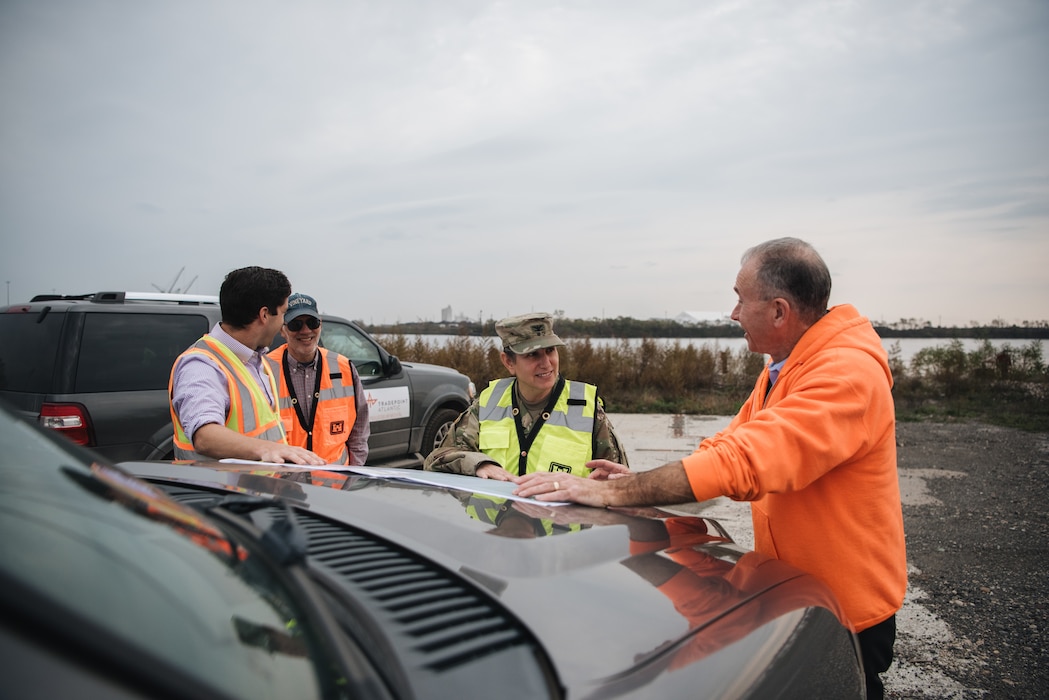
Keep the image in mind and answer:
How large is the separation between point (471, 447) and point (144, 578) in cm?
271

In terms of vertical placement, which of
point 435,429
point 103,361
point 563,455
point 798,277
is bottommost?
point 435,429

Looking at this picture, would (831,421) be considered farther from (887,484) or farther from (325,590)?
(325,590)

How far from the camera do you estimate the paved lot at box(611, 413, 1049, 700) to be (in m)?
3.36

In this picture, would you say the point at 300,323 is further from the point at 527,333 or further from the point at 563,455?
the point at 563,455

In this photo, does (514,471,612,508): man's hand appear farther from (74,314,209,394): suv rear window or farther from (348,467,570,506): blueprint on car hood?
(74,314,209,394): suv rear window

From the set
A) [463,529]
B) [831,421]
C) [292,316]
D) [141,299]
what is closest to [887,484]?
[831,421]

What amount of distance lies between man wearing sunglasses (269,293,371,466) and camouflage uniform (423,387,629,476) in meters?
1.14

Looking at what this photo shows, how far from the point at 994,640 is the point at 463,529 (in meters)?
3.78

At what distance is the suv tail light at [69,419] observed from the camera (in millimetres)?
4316

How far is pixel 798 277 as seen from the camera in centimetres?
227

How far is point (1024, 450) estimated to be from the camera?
9320mm

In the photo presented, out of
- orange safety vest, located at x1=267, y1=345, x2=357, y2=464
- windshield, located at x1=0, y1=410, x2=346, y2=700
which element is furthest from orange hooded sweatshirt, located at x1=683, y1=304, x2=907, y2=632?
orange safety vest, located at x1=267, y1=345, x2=357, y2=464

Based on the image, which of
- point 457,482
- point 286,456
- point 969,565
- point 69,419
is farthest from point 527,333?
point 969,565

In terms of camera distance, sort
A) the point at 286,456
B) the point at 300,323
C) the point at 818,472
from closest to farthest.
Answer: the point at 818,472, the point at 286,456, the point at 300,323
